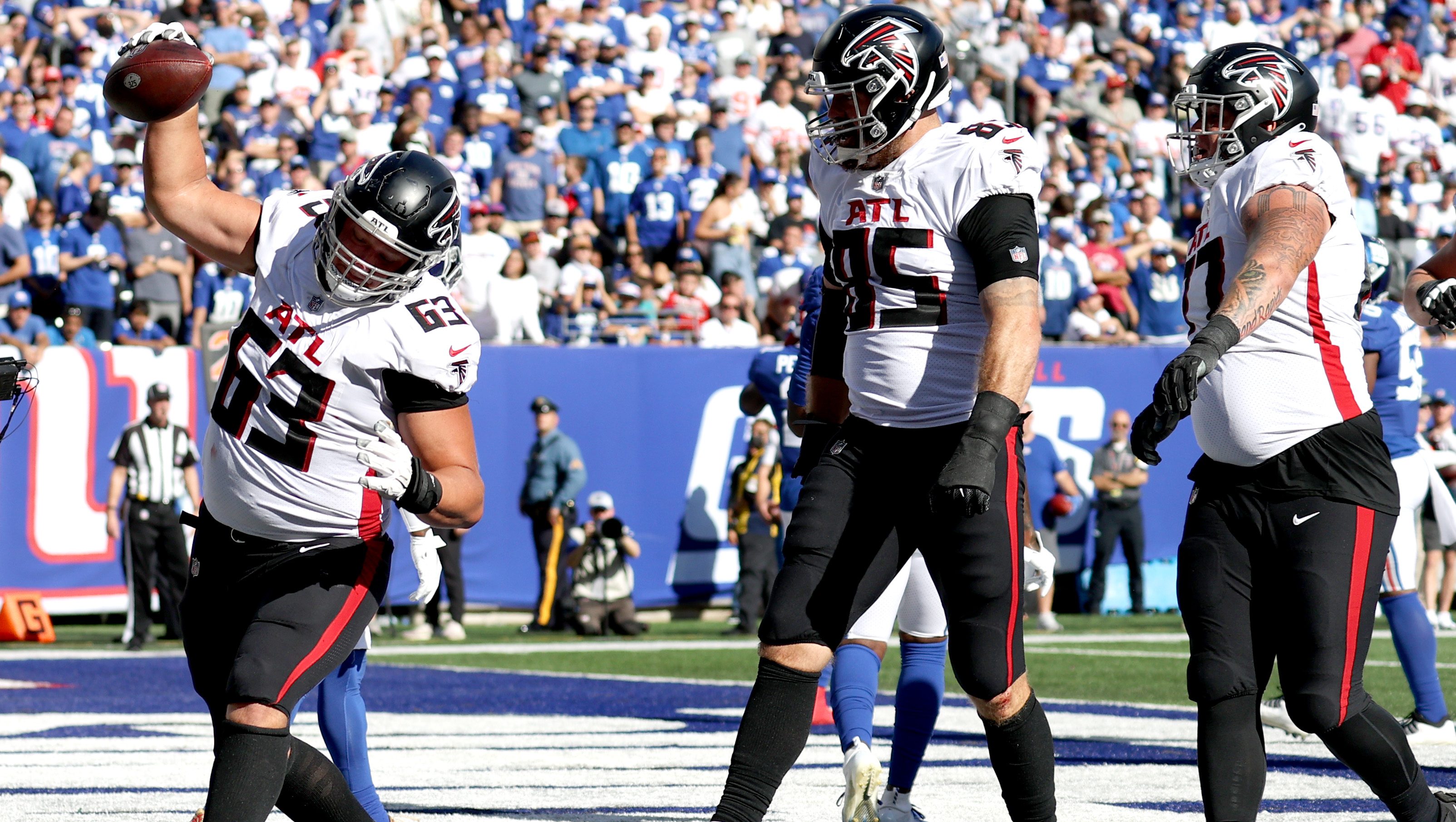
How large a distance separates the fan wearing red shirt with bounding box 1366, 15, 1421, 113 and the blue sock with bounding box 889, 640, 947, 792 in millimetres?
17858

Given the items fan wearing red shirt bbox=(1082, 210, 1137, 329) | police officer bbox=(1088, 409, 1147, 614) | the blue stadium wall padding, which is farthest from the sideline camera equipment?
fan wearing red shirt bbox=(1082, 210, 1137, 329)

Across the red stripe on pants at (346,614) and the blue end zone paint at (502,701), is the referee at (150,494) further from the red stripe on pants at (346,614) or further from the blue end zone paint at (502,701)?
the red stripe on pants at (346,614)

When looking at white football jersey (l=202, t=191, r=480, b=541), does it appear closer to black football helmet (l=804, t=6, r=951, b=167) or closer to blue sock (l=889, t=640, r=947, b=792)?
black football helmet (l=804, t=6, r=951, b=167)

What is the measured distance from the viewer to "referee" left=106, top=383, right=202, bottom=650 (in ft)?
40.7

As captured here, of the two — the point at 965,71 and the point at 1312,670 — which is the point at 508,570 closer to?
the point at 965,71

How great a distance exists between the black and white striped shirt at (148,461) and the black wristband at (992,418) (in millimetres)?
9432

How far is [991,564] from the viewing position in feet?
13.2

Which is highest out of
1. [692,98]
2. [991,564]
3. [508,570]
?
[692,98]

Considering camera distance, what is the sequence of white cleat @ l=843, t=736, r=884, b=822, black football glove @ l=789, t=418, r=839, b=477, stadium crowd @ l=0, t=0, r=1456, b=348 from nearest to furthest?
black football glove @ l=789, t=418, r=839, b=477, white cleat @ l=843, t=736, r=884, b=822, stadium crowd @ l=0, t=0, r=1456, b=348

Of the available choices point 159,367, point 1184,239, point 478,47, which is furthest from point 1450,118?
point 159,367

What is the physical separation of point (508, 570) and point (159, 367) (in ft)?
9.42

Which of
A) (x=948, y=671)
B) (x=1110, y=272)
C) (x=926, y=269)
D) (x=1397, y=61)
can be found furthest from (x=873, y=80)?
(x=1397, y=61)

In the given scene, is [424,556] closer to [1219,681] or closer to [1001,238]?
[1001,238]

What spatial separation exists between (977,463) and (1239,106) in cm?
115
